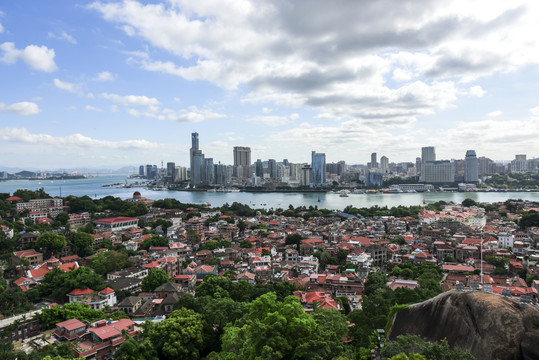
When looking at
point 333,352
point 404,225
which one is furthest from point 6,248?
point 404,225

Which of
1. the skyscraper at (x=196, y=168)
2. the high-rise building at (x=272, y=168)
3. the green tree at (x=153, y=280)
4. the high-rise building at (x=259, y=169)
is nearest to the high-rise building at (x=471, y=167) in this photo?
the high-rise building at (x=272, y=168)

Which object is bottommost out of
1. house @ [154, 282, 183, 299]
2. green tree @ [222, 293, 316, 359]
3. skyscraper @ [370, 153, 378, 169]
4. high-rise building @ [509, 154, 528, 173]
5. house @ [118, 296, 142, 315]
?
house @ [118, 296, 142, 315]

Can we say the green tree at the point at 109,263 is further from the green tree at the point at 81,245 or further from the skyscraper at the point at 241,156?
the skyscraper at the point at 241,156

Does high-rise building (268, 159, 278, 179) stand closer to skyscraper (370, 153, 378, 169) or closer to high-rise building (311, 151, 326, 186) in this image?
high-rise building (311, 151, 326, 186)

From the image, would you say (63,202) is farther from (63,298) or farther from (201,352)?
(201,352)

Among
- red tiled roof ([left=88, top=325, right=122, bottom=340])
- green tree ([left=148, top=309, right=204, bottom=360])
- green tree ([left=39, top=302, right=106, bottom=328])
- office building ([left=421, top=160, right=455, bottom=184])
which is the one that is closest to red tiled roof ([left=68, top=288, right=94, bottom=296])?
green tree ([left=39, top=302, right=106, bottom=328])

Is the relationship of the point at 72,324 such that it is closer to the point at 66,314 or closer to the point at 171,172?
the point at 66,314

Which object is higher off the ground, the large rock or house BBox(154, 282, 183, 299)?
the large rock
